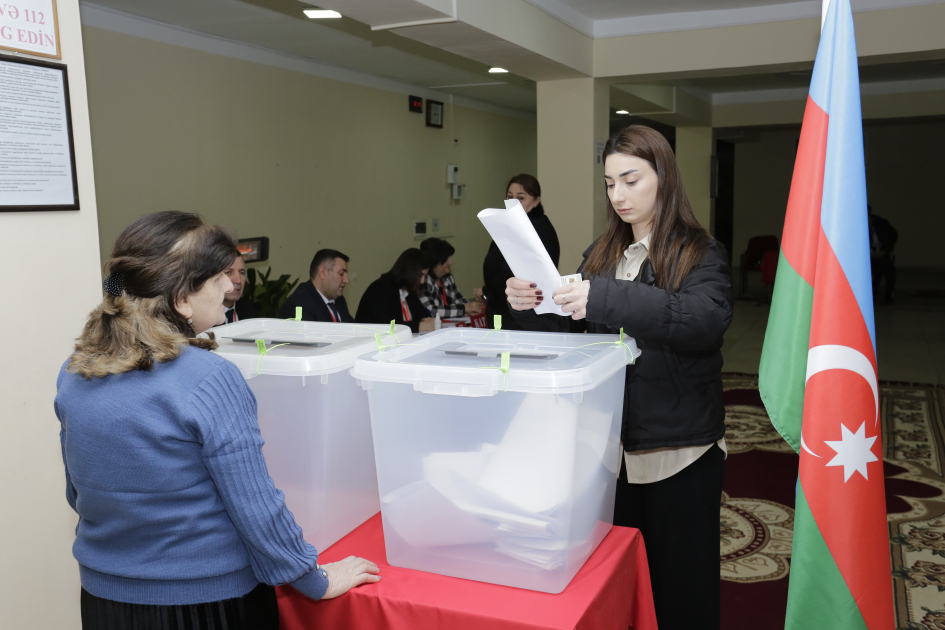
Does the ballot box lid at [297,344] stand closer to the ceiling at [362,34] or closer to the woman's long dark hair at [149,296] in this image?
the woman's long dark hair at [149,296]

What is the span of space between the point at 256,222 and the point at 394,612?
4.61 m

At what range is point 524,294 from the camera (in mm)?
1491

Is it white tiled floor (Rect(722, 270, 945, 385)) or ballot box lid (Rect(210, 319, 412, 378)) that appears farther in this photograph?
white tiled floor (Rect(722, 270, 945, 385))

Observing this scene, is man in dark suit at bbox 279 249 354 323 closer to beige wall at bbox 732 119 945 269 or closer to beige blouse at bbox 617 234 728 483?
beige blouse at bbox 617 234 728 483

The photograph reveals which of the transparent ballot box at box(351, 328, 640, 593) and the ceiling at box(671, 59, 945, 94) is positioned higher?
the ceiling at box(671, 59, 945, 94)

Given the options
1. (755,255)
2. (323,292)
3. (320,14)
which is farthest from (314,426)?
(755,255)

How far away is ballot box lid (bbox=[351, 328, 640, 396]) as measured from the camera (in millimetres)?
1122

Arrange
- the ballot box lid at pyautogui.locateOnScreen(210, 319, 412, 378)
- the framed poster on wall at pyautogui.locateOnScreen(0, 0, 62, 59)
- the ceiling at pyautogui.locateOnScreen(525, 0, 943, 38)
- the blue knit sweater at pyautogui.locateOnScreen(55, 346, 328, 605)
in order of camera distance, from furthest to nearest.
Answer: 1. the ceiling at pyautogui.locateOnScreen(525, 0, 943, 38)
2. the framed poster on wall at pyautogui.locateOnScreen(0, 0, 62, 59)
3. the ballot box lid at pyautogui.locateOnScreen(210, 319, 412, 378)
4. the blue knit sweater at pyautogui.locateOnScreen(55, 346, 328, 605)

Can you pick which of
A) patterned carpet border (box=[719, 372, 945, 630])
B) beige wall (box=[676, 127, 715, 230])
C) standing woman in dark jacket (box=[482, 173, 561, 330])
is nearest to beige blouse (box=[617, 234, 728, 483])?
patterned carpet border (box=[719, 372, 945, 630])

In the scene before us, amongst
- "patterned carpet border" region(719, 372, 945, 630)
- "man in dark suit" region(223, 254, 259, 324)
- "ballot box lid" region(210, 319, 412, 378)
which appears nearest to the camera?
"ballot box lid" region(210, 319, 412, 378)

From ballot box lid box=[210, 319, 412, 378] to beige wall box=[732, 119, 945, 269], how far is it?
1313 centimetres

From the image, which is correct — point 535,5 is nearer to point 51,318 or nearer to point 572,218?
point 572,218

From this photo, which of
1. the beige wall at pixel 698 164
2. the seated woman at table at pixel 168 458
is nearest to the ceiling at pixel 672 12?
the seated woman at table at pixel 168 458

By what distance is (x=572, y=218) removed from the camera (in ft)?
17.4
